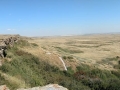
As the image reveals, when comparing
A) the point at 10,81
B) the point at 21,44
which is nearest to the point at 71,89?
the point at 10,81

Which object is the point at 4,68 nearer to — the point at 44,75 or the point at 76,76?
the point at 44,75

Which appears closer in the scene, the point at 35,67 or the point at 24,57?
the point at 35,67

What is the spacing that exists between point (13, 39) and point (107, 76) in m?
17.4

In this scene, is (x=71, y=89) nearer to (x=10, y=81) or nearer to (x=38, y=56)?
(x=10, y=81)

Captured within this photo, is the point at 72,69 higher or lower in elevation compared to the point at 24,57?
lower

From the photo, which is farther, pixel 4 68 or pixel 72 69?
pixel 72 69

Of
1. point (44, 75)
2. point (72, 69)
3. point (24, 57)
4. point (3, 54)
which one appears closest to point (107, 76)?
point (72, 69)

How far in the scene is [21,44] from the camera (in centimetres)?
3403

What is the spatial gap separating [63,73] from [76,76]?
1826 mm

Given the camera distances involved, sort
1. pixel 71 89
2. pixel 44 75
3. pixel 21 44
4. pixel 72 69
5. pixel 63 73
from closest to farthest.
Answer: pixel 71 89
pixel 44 75
pixel 63 73
pixel 72 69
pixel 21 44

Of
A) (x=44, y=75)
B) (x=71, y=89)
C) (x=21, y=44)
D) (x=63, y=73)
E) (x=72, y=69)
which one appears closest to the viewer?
(x=71, y=89)

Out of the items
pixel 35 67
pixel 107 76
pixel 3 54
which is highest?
pixel 3 54

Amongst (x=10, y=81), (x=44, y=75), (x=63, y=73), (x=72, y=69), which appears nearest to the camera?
(x=10, y=81)

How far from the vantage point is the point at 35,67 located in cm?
2555
